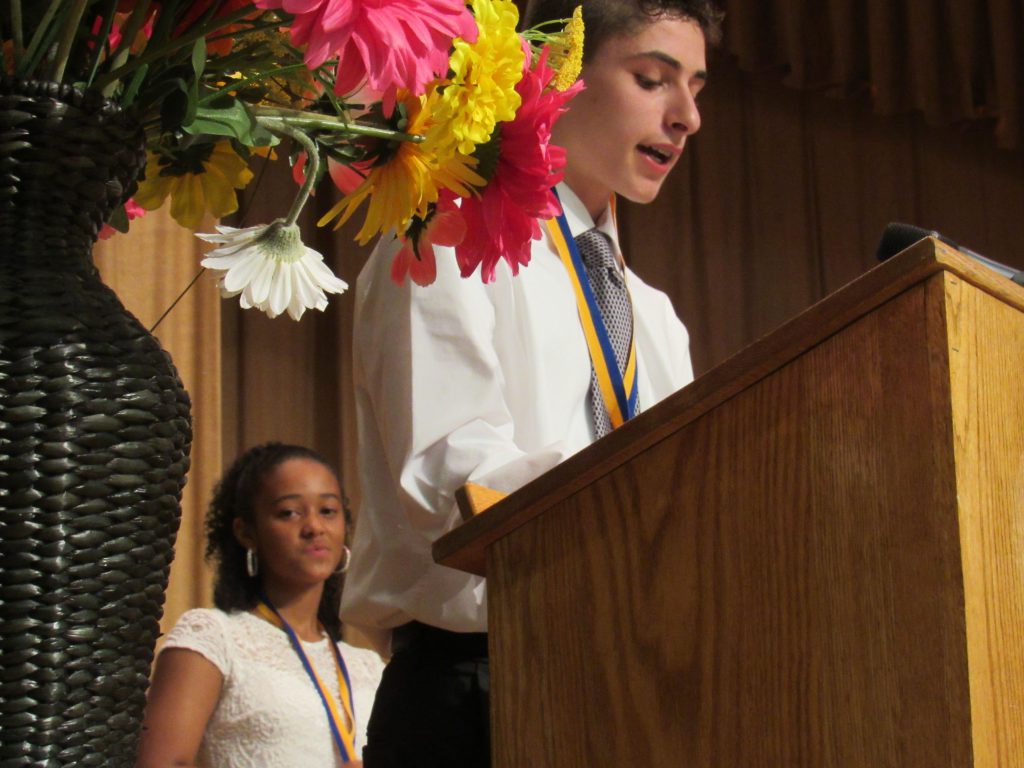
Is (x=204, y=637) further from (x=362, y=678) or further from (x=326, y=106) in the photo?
(x=326, y=106)

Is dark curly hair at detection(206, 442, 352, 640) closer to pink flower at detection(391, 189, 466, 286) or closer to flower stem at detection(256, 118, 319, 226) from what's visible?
pink flower at detection(391, 189, 466, 286)

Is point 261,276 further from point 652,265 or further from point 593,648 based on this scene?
point 652,265

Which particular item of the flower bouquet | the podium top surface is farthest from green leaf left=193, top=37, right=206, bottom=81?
the podium top surface

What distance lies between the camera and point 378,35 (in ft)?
2.61

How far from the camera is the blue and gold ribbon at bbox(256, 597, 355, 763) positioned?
295cm

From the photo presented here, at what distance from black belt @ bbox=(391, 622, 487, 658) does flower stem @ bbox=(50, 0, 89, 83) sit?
0.74m

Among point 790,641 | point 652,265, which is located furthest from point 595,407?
point 652,265

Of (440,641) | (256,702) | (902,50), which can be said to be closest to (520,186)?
(440,641)

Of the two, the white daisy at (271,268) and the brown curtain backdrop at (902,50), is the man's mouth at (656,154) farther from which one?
the brown curtain backdrop at (902,50)

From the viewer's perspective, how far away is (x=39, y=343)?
0.79m

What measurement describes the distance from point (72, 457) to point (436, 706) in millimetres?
687

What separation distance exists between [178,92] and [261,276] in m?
0.11

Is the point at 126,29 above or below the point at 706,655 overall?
above

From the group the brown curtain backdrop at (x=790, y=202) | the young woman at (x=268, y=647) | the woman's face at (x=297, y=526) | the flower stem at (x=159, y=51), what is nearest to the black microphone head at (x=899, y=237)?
the flower stem at (x=159, y=51)
